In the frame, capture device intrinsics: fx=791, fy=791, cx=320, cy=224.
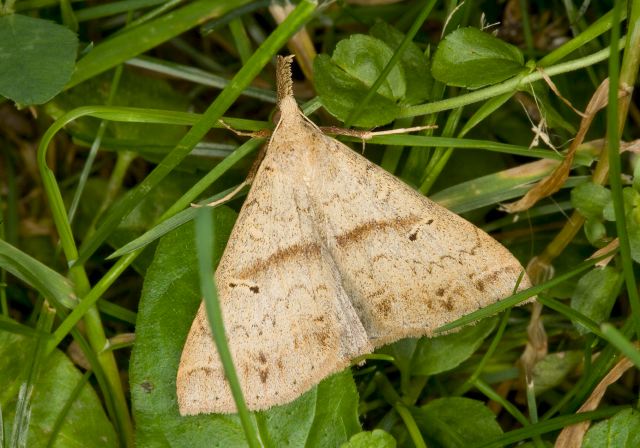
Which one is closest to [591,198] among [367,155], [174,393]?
[367,155]

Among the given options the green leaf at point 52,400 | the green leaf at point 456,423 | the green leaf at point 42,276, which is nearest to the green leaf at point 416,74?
the green leaf at point 456,423

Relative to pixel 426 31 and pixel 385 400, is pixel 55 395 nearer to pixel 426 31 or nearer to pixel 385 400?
pixel 385 400

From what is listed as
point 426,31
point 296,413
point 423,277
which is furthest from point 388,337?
point 426,31

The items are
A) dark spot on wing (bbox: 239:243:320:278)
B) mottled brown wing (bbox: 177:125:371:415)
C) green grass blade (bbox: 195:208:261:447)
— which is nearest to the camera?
green grass blade (bbox: 195:208:261:447)

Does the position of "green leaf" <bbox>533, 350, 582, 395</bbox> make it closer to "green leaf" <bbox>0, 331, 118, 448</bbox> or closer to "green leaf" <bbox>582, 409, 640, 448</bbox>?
"green leaf" <bbox>582, 409, 640, 448</bbox>

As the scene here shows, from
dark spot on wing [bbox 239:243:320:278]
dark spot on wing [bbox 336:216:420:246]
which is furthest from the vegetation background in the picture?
dark spot on wing [bbox 336:216:420:246]

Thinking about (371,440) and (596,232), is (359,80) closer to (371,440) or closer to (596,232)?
(596,232)

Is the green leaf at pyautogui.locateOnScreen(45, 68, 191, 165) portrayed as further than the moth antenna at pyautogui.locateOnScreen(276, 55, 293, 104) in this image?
Yes
